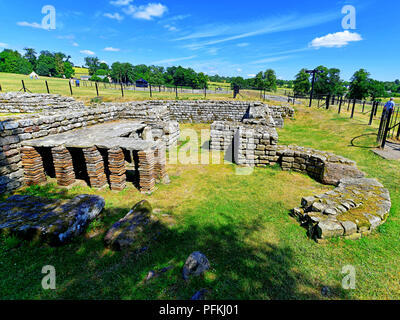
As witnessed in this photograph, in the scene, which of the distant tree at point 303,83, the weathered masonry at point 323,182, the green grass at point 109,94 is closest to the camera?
the weathered masonry at point 323,182

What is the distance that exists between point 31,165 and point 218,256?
243 inches

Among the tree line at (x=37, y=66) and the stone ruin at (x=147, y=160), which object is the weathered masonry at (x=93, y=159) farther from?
the tree line at (x=37, y=66)

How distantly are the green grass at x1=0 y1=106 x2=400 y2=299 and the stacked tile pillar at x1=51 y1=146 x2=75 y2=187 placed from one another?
12.2 inches

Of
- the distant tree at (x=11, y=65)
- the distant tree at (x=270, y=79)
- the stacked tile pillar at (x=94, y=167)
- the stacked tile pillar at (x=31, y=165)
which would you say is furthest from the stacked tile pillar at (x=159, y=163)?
the distant tree at (x=11, y=65)

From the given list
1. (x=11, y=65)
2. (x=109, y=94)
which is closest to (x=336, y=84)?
(x=109, y=94)

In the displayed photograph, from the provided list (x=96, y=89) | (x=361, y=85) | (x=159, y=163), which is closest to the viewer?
(x=159, y=163)

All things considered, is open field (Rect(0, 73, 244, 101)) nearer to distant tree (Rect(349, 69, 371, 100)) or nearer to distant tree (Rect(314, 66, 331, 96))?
distant tree (Rect(314, 66, 331, 96))

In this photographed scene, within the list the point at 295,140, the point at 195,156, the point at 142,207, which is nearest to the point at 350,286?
the point at 142,207

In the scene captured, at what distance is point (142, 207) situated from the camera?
473cm

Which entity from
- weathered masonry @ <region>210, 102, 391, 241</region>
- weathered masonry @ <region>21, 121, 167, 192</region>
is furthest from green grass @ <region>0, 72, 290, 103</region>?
weathered masonry @ <region>21, 121, 167, 192</region>

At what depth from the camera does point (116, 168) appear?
20.2ft

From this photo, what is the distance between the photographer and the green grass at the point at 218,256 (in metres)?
2.97

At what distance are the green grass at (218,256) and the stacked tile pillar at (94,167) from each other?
12.1 inches

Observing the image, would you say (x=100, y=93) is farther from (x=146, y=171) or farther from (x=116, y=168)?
(x=146, y=171)
